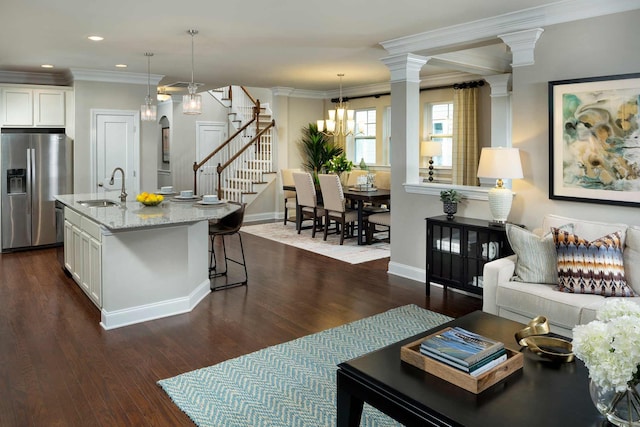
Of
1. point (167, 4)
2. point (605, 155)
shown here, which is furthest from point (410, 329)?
point (167, 4)

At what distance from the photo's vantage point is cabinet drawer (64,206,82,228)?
4.86 m

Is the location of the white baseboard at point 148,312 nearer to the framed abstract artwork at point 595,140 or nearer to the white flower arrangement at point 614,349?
the framed abstract artwork at point 595,140

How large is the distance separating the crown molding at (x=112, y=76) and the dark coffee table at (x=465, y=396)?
22.3 feet

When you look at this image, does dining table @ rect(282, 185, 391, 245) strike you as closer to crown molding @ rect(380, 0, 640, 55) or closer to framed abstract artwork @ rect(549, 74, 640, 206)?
crown molding @ rect(380, 0, 640, 55)

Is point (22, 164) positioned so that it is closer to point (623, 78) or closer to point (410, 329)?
point (410, 329)

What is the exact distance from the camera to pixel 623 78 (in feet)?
12.3

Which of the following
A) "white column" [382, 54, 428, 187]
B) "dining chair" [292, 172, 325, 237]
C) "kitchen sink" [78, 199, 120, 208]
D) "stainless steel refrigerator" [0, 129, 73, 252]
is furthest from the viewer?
"dining chair" [292, 172, 325, 237]

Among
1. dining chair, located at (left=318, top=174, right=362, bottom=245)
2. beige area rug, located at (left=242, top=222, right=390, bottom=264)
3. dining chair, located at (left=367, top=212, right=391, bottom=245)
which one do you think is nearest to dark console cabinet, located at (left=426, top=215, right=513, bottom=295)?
beige area rug, located at (left=242, top=222, right=390, bottom=264)

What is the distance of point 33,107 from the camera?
293 inches

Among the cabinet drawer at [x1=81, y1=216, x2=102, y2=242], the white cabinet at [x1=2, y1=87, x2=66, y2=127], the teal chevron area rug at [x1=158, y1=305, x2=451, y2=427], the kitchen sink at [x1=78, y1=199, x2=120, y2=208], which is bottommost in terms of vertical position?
the teal chevron area rug at [x1=158, y1=305, x2=451, y2=427]

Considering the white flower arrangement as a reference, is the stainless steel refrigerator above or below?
above

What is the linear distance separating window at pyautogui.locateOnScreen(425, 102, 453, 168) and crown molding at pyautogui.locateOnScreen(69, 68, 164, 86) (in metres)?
4.55

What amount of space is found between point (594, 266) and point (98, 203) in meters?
4.53

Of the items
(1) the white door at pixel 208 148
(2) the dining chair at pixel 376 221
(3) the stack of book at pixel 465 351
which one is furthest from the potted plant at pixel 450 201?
(1) the white door at pixel 208 148
